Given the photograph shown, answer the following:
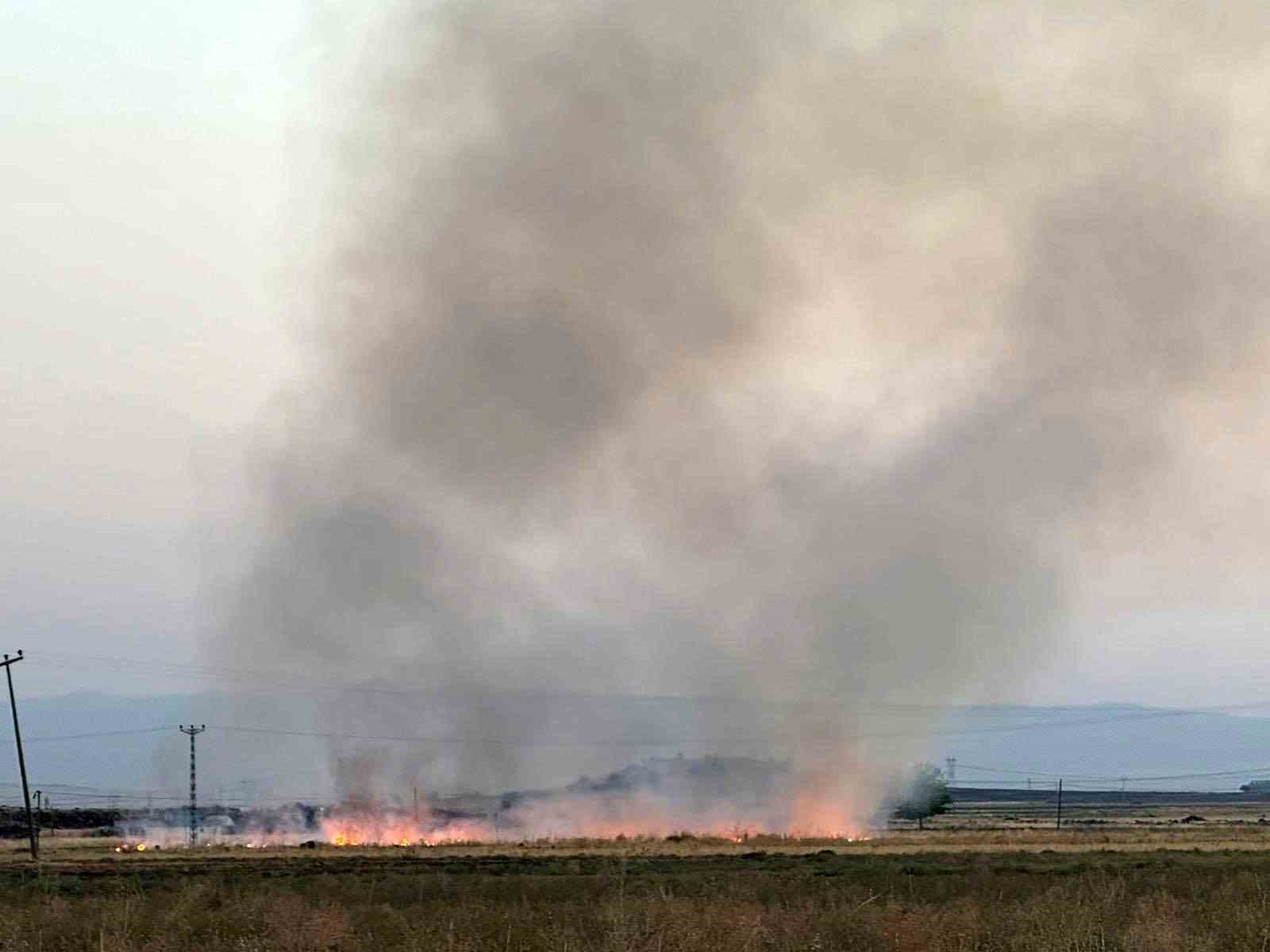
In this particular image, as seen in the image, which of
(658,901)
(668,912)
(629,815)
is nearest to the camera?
(668,912)

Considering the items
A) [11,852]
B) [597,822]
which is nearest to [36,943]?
[11,852]

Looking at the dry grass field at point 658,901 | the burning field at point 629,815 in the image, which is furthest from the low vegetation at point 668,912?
the burning field at point 629,815

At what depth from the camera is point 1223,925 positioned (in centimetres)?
2327

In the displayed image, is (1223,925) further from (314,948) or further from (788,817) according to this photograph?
(788,817)

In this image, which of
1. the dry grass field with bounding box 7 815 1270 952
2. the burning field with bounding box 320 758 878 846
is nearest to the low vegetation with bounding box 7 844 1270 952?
the dry grass field with bounding box 7 815 1270 952

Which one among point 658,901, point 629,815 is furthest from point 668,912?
point 629,815

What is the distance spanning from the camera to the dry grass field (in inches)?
822

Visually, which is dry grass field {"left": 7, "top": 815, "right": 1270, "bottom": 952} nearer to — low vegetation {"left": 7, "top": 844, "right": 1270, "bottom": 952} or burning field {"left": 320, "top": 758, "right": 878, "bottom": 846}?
low vegetation {"left": 7, "top": 844, "right": 1270, "bottom": 952}

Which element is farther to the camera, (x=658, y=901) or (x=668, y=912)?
(x=658, y=901)

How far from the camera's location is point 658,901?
25.6 meters

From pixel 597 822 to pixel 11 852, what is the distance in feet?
162

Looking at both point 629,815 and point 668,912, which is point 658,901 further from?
point 629,815

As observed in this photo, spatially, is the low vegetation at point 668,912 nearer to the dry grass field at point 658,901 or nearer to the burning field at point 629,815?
the dry grass field at point 658,901

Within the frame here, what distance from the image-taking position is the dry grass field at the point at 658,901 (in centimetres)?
2088
